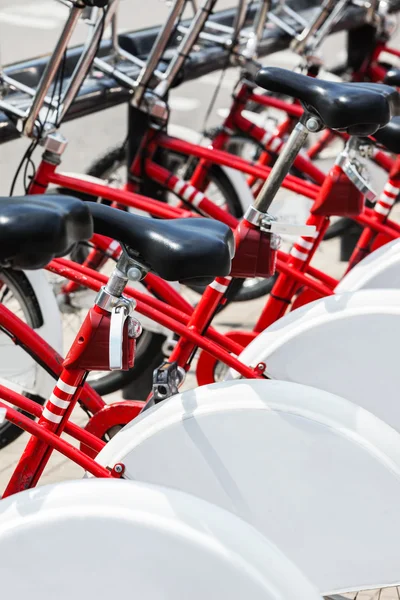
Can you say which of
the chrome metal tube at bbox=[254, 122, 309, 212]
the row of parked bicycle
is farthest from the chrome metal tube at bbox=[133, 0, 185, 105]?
the chrome metal tube at bbox=[254, 122, 309, 212]

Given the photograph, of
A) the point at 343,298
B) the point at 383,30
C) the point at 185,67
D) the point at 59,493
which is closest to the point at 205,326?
the point at 343,298

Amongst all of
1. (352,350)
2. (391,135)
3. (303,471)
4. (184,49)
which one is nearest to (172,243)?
(303,471)

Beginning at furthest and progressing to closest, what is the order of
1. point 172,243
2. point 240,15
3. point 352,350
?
point 240,15, point 352,350, point 172,243

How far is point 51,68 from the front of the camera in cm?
294

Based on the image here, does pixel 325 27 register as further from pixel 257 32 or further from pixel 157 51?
pixel 157 51

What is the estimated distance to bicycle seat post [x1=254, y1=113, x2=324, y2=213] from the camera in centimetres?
255

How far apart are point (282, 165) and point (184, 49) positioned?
4.13 ft

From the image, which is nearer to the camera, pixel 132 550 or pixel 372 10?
pixel 132 550

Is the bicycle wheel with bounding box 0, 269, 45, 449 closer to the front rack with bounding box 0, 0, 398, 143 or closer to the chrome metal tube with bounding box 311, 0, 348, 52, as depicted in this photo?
the front rack with bounding box 0, 0, 398, 143

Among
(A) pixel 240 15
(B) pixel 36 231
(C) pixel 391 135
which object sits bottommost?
(B) pixel 36 231

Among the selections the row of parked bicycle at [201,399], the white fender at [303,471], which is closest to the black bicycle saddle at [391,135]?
the row of parked bicycle at [201,399]

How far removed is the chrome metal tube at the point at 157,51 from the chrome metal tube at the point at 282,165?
1.08 m

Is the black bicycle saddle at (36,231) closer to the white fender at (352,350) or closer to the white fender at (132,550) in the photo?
the white fender at (132,550)

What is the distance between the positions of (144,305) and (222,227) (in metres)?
0.82
